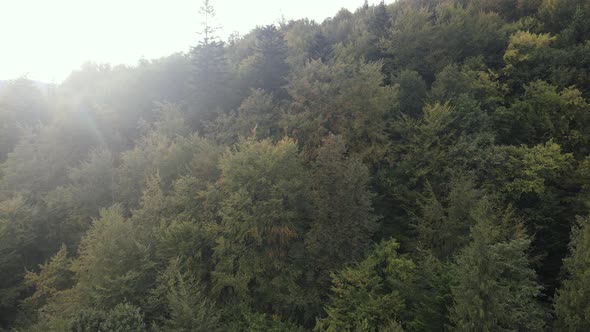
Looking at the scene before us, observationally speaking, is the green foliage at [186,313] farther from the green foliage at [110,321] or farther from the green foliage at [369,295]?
the green foliage at [369,295]

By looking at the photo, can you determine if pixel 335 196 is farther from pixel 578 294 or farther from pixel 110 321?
pixel 110 321

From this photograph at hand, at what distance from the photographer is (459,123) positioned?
979 inches

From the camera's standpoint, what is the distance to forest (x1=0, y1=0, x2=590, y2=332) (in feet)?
56.2

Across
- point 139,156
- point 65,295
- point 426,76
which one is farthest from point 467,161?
point 65,295

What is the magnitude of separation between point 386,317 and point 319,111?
15004mm

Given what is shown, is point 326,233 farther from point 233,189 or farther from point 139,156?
point 139,156

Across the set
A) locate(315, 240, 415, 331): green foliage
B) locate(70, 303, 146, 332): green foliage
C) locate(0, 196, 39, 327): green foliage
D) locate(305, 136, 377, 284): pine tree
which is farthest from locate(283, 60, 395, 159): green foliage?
locate(0, 196, 39, 327): green foliage

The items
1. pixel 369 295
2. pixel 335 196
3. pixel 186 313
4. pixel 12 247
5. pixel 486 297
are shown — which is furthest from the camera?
pixel 12 247

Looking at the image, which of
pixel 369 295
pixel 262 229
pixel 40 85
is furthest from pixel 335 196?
pixel 40 85

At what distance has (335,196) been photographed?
19.1 m

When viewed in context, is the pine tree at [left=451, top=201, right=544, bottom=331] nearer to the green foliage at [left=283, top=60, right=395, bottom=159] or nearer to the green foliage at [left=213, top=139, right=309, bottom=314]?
the green foliage at [left=213, top=139, right=309, bottom=314]

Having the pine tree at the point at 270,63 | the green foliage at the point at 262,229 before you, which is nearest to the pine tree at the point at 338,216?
the green foliage at the point at 262,229

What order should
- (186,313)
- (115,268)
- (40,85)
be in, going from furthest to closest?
(40,85), (115,268), (186,313)

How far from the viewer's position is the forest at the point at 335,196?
1714 centimetres
